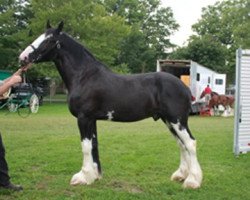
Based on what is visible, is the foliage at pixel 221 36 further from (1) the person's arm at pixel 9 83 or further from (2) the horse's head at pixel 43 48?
(1) the person's arm at pixel 9 83

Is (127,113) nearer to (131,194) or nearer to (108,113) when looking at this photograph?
(108,113)

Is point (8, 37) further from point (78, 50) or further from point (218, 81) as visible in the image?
point (78, 50)

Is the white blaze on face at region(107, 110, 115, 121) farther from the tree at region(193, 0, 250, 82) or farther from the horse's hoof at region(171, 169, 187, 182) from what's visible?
the tree at region(193, 0, 250, 82)

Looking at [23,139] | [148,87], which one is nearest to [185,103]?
[148,87]

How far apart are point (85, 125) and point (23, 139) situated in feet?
18.0

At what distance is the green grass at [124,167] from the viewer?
A: 5.72 metres

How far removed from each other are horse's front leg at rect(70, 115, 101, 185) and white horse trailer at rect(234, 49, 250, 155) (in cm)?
400

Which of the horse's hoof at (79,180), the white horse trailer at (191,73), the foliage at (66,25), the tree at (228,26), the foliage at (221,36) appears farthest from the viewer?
the foliage at (221,36)

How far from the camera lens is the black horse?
5.89m

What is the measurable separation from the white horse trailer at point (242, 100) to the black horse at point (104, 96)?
10.3 feet

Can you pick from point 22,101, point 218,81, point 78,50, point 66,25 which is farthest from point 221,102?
point 78,50

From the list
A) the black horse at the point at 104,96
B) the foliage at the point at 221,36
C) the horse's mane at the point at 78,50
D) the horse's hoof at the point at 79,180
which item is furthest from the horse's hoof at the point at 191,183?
the foliage at the point at 221,36

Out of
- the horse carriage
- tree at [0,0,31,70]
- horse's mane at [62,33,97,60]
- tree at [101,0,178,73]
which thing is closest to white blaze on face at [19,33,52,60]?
horse's mane at [62,33,97,60]

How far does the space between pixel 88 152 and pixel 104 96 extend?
2.85ft
